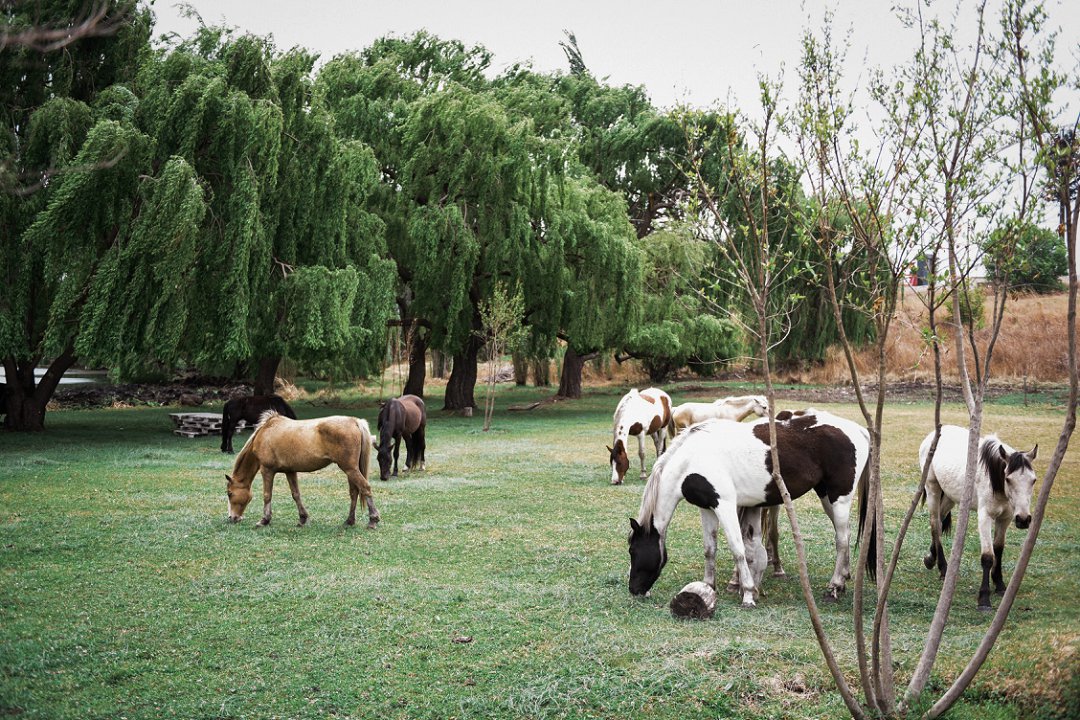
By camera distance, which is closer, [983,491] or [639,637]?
[639,637]

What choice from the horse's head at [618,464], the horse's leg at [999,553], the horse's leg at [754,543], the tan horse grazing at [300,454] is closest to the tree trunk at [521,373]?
the horse's head at [618,464]

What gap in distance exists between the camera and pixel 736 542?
6293 mm

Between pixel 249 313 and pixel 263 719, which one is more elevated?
pixel 249 313

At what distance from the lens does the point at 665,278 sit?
93.4 feet

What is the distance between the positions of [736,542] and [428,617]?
227 cm

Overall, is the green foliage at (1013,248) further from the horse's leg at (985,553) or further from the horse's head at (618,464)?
the horse's head at (618,464)

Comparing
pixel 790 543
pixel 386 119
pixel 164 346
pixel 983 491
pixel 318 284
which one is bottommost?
pixel 790 543

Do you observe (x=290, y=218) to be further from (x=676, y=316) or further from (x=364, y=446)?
(x=676, y=316)

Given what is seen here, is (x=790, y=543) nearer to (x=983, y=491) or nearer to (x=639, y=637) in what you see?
(x=983, y=491)

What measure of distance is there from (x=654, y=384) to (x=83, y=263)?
77.6 ft

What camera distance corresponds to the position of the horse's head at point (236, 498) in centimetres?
924

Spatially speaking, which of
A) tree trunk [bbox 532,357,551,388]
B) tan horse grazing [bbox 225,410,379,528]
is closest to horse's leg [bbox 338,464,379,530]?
tan horse grazing [bbox 225,410,379,528]

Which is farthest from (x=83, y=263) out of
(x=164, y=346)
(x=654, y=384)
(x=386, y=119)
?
(x=654, y=384)

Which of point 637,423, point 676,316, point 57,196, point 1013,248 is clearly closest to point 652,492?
point 1013,248
